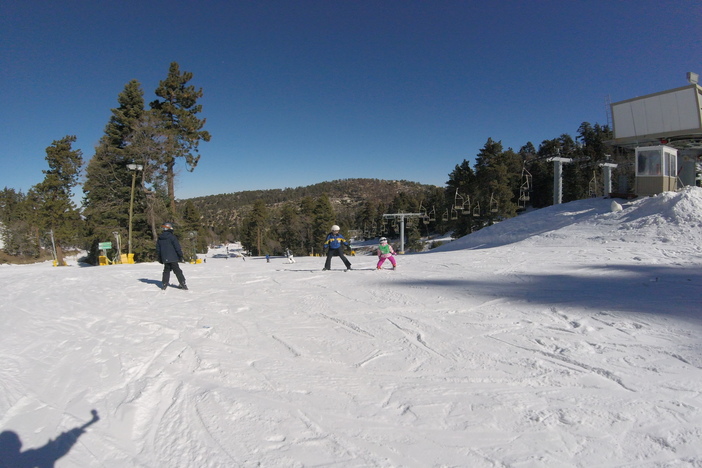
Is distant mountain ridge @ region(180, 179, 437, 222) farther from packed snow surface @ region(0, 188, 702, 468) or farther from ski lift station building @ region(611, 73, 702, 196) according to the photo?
packed snow surface @ region(0, 188, 702, 468)

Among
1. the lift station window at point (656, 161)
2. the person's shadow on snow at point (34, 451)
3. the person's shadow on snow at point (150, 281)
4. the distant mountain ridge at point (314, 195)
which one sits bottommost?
the person's shadow on snow at point (34, 451)

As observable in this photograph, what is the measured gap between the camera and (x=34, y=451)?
2746 mm

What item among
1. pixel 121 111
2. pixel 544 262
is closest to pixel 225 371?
pixel 544 262

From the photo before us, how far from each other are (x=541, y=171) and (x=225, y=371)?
60.6 meters

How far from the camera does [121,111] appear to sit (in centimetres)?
2558

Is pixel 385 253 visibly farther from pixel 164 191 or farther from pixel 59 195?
pixel 59 195

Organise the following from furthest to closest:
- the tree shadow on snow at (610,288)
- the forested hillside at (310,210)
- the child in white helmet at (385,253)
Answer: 1. the forested hillside at (310,210)
2. the child in white helmet at (385,253)
3. the tree shadow on snow at (610,288)

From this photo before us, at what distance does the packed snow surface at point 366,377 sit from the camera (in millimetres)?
2613

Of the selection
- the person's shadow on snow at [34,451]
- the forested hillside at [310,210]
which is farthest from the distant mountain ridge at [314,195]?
the person's shadow on snow at [34,451]

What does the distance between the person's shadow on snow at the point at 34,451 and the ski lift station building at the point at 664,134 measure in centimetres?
2467

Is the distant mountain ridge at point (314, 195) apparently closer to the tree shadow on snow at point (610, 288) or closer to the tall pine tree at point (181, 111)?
the tall pine tree at point (181, 111)

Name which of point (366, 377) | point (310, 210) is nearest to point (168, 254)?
point (366, 377)

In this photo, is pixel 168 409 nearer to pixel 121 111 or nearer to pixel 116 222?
pixel 116 222

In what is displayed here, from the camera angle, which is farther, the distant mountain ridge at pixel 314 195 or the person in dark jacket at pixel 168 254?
the distant mountain ridge at pixel 314 195
